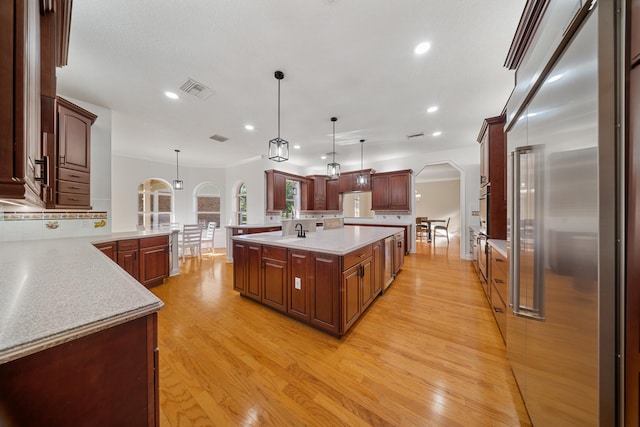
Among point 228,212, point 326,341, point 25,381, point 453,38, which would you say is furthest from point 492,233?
point 228,212

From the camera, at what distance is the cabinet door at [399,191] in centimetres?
586

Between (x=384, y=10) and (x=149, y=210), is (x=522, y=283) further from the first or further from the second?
(x=149, y=210)

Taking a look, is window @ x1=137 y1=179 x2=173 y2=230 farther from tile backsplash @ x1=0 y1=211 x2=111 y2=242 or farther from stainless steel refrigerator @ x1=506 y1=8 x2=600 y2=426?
stainless steel refrigerator @ x1=506 y1=8 x2=600 y2=426

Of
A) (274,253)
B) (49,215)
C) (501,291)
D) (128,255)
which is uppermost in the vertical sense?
(49,215)

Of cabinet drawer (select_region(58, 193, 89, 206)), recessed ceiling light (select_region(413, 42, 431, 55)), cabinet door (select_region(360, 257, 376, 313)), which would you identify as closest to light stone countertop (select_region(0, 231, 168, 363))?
cabinet drawer (select_region(58, 193, 89, 206))

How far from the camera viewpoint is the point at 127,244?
301 cm

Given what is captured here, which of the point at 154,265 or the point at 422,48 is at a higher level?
the point at 422,48

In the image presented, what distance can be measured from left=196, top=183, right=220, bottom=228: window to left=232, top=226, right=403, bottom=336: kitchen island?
4.77 metres

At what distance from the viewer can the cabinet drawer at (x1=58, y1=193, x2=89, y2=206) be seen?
7.97ft

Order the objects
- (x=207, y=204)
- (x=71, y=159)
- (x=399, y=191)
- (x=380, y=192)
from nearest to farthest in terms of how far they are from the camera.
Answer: (x=71, y=159) → (x=399, y=191) → (x=380, y=192) → (x=207, y=204)

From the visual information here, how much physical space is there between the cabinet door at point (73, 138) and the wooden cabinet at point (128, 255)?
1.06 meters

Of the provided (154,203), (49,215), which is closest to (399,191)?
(49,215)

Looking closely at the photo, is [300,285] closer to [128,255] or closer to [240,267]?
[240,267]

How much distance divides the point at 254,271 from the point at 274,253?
1.63ft
